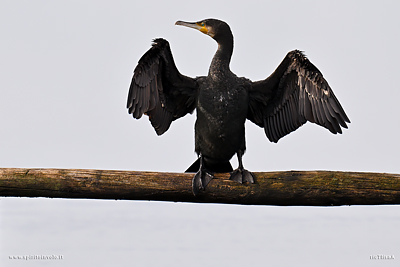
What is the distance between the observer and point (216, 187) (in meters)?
3.61

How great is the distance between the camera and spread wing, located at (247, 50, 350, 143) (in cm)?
366

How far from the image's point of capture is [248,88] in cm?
400

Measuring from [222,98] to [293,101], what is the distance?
27.3 inches

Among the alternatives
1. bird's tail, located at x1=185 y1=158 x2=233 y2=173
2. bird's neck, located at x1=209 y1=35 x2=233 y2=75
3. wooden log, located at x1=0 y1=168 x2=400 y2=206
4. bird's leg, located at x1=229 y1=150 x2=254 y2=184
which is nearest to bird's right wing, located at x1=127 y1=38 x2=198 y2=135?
bird's neck, located at x1=209 y1=35 x2=233 y2=75

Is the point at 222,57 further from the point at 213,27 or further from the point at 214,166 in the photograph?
the point at 214,166

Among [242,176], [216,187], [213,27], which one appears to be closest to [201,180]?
[216,187]

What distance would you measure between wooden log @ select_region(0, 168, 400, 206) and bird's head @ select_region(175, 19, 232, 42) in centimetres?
117

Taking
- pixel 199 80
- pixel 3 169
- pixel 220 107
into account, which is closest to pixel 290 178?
pixel 220 107

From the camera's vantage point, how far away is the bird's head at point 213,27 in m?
3.88

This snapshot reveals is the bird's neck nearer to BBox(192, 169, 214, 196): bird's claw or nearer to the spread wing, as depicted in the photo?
the spread wing

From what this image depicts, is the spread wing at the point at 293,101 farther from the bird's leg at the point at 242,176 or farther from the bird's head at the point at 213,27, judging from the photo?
the bird's leg at the point at 242,176

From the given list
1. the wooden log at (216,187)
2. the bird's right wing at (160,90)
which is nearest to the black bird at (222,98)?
the bird's right wing at (160,90)

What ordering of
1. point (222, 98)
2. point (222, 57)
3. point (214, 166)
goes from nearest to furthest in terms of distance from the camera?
point (222, 98) < point (222, 57) < point (214, 166)

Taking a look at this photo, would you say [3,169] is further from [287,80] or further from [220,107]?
[287,80]
